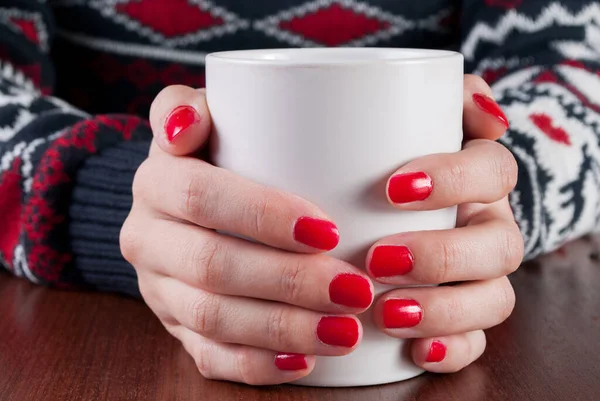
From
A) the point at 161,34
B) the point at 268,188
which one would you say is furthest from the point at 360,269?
the point at 161,34


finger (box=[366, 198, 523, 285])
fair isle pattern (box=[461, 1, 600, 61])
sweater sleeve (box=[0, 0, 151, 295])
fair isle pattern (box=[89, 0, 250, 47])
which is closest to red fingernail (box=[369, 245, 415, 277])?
finger (box=[366, 198, 523, 285])

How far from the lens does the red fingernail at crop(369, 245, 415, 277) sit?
488 millimetres

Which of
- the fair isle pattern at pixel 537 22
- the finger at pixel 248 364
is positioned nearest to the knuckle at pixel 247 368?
the finger at pixel 248 364

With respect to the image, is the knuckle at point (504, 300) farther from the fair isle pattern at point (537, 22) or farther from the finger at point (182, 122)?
the fair isle pattern at point (537, 22)

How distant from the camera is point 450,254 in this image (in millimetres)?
523

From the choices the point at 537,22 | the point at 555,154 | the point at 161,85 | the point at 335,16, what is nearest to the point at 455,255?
the point at 555,154

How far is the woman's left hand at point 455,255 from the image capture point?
49 centimetres

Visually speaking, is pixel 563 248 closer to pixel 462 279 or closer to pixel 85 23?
pixel 462 279

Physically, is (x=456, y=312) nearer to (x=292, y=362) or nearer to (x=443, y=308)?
(x=443, y=308)

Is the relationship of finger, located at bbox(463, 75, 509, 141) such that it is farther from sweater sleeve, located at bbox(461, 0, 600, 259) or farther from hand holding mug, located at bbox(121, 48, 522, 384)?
sweater sleeve, located at bbox(461, 0, 600, 259)

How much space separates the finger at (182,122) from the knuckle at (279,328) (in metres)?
0.13

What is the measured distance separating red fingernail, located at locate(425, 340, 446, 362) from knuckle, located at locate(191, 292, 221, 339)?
15 centimetres

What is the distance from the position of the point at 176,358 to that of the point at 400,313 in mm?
183

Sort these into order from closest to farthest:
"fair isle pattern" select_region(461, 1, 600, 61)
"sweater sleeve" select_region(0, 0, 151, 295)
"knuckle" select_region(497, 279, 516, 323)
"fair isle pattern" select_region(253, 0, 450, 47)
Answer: "knuckle" select_region(497, 279, 516, 323) < "sweater sleeve" select_region(0, 0, 151, 295) < "fair isle pattern" select_region(461, 1, 600, 61) < "fair isle pattern" select_region(253, 0, 450, 47)
